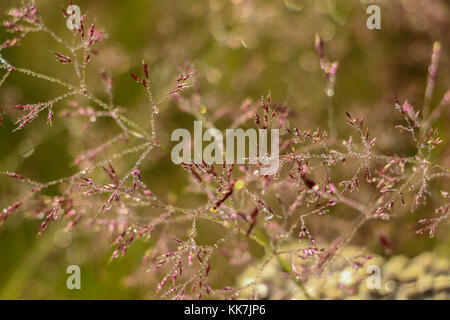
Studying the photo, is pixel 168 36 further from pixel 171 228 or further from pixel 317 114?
pixel 171 228

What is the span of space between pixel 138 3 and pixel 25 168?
0.84m

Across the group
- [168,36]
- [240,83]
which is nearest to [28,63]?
[168,36]

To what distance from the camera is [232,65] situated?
70.4 inches

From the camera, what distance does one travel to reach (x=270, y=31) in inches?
69.7

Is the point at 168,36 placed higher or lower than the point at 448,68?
higher

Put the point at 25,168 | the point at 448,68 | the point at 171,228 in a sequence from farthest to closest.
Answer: the point at 25,168, the point at 448,68, the point at 171,228

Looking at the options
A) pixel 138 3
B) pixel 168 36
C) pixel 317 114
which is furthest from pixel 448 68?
pixel 138 3

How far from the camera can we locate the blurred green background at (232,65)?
1.66 m

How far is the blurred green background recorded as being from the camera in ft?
5.46

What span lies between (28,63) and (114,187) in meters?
1.27
